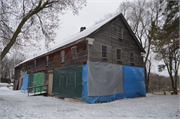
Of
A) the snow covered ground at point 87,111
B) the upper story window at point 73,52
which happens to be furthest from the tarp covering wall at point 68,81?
the snow covered ground at point 87,111

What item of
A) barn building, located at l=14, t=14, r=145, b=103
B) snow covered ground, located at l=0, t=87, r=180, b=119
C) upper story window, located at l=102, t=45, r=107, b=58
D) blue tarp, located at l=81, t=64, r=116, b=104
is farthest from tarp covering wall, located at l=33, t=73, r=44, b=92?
upper story window, located at l=102, t=45, r=107, b=58

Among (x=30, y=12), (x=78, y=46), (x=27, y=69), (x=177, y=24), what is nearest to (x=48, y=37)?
(x=30, y=12)

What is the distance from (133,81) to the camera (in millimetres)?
16078

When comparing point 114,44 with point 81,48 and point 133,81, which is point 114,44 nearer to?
point 81,48

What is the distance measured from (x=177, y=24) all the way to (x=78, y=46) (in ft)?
28.0

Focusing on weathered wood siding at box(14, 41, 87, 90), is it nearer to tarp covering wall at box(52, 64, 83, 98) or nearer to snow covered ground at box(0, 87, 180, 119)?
tarp covering wall at box(52, 64, 83, 98)

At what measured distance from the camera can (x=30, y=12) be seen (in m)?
10.7

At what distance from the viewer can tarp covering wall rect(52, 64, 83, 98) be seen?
13219 mm

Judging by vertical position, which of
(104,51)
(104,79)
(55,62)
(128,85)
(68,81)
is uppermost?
(104,51)

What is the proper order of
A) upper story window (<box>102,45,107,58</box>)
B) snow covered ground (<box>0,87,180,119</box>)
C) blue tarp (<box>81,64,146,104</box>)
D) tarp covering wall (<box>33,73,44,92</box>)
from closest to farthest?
snow covered ground (<box>0,87,180,119</box>) < blue tarp (<box>81,64,146,104</box>) < upper story window (<box>102,45,107,58</box>) < tarp covering wall (<box>33,73,44,92</box>)

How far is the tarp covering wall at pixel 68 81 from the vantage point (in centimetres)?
1322

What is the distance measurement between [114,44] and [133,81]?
4690mm

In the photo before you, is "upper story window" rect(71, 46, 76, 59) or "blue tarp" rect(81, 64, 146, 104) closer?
"blue tarp" rect(81, 64, 146, 104)

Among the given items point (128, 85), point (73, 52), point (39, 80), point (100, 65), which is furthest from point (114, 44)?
point (39, 80)
